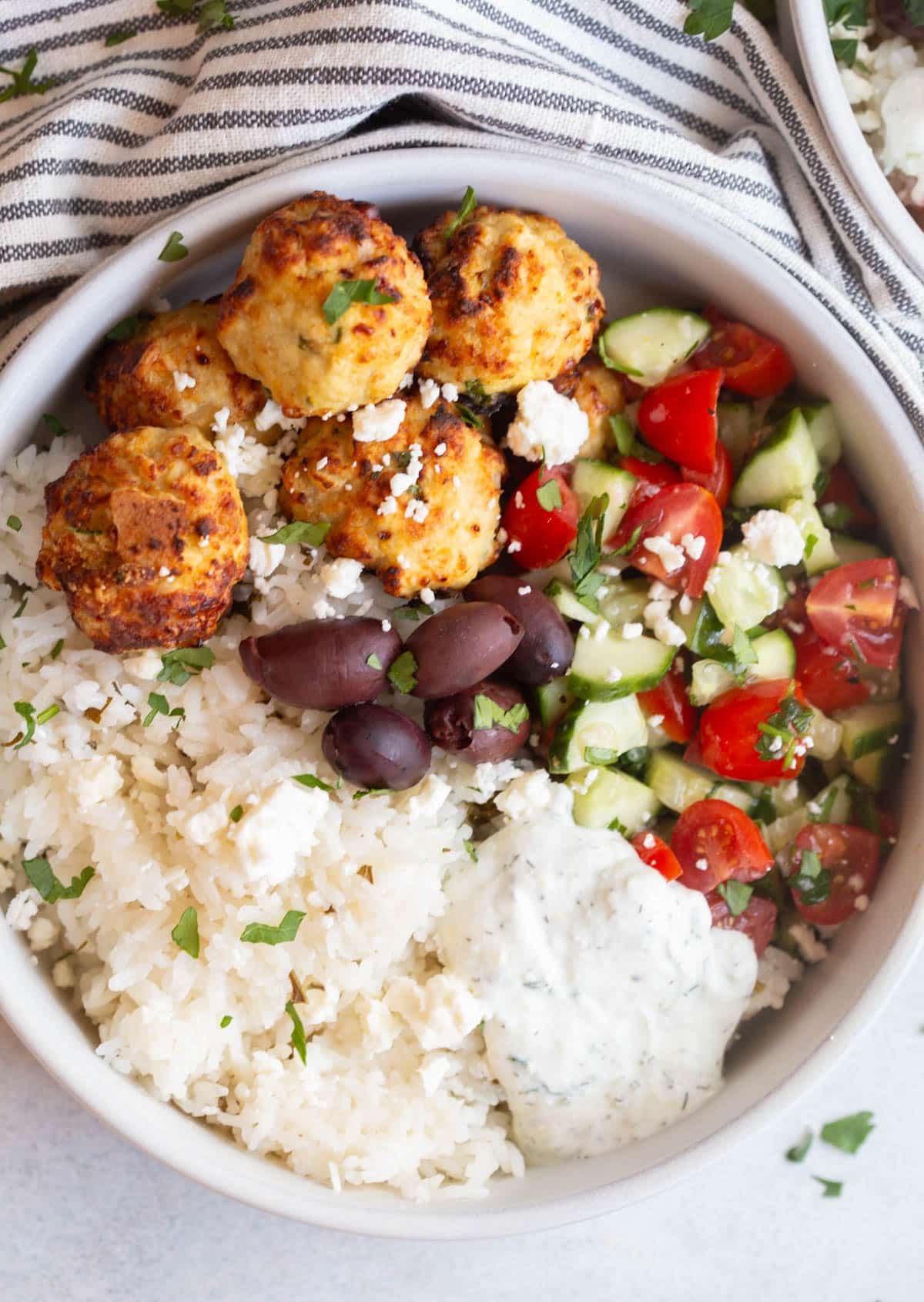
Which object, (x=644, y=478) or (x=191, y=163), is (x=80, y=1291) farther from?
(x=191, y=163)

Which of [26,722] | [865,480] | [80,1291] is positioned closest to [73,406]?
[26,722]

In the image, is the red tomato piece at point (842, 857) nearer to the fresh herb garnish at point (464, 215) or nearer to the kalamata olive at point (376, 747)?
the kalamata olive at point (376, 747)

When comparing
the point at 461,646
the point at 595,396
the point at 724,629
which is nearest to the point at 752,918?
the point at 724,629

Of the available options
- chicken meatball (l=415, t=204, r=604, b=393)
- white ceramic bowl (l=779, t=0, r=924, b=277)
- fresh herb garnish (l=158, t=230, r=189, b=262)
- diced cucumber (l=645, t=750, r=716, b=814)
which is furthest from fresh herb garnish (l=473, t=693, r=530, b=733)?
white ceramic bowl (l=779, t=0, r=924, b=277)

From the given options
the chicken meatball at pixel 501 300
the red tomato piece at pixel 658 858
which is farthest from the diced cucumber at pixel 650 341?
the red tomato piece at pixel 658 858

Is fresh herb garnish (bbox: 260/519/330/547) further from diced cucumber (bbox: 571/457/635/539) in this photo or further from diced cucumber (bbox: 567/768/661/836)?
diced cucumber (bbox: 567/768/661/836)

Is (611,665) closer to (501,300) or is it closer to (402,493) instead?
(402,493)
